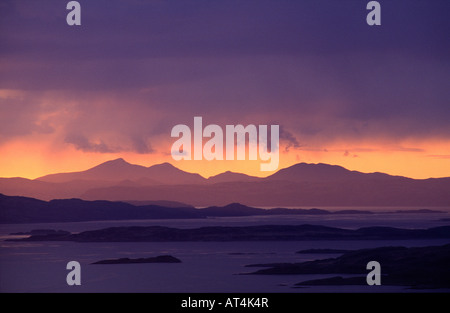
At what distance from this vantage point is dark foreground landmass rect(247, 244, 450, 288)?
116 feet

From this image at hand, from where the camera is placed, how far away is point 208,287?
36.0 metres

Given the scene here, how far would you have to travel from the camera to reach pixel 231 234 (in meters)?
71.9

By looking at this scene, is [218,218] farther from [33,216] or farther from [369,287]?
[369,287]

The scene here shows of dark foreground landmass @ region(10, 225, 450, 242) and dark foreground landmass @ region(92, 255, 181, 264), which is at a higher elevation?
dark foreground landmass @ region(10, 225, 450, 242)

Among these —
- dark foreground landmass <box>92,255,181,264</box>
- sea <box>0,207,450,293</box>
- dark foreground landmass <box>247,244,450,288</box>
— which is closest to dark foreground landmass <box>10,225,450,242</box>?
sea <box>0,207,450,293</box>

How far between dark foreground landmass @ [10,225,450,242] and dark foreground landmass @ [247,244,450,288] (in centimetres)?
2896

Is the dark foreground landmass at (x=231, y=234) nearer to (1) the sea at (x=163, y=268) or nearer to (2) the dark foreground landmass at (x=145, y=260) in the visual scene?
(1) the sea at (x=163, y=268)

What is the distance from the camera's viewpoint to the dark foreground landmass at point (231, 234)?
72250 millimetres

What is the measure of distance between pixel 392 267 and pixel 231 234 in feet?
114

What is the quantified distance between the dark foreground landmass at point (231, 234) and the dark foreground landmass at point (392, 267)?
2896 cm

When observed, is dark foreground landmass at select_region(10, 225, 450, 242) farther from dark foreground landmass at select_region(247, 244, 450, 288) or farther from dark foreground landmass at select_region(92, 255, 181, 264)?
dark foreground landmass at select_region(247, 244, 450, 288)

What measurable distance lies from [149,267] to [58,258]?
12.4 meters

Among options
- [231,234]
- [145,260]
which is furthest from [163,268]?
[231,234]
